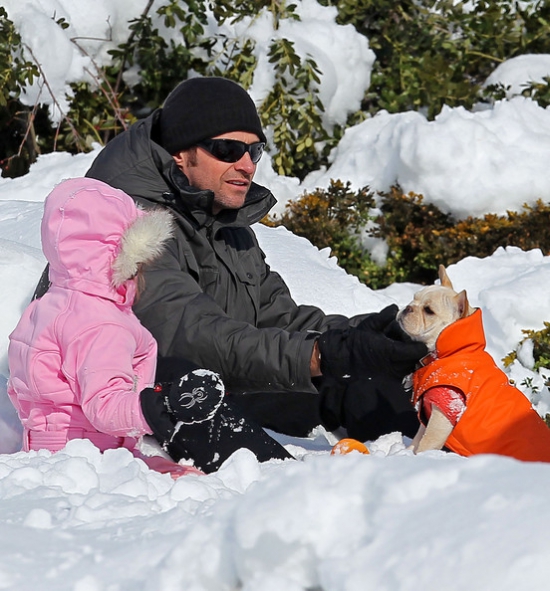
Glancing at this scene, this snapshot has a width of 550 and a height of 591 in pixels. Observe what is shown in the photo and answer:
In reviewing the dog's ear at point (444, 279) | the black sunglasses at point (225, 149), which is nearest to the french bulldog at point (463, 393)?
the dog's ear at point (444, 279)

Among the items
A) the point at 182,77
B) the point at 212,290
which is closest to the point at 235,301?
the point at 212,290

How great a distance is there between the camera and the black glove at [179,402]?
304cm

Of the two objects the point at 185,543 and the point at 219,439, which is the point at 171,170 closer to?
the point at 219,439

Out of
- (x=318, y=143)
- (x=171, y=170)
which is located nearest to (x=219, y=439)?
(x=171, y=170)

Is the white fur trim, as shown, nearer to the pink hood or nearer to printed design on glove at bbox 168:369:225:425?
the pink hood

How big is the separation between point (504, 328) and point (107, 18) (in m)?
4.50

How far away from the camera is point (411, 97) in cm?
807

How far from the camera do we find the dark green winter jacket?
3.47m

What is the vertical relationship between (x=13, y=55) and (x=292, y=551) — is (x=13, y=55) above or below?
below

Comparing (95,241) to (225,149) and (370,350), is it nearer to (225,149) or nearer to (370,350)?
(225,149)

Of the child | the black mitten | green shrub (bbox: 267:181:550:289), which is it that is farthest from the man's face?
green shrub (bbox: 267:181:550:289)

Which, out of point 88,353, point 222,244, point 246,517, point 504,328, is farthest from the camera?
point 504,328

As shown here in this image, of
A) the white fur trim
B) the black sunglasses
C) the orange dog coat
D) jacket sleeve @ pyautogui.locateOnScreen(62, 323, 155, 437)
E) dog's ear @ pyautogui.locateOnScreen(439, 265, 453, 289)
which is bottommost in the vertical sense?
the orange dog coat

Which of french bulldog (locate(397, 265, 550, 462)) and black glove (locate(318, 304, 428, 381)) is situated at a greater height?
black glove (locate(318, 304, 428, 381))
